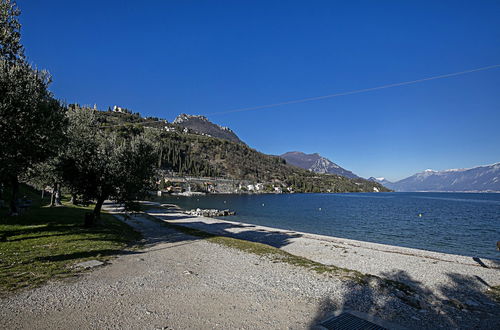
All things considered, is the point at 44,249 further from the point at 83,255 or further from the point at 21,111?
the point at 21,111

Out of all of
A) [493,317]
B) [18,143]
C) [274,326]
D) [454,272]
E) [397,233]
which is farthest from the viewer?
[397,233]

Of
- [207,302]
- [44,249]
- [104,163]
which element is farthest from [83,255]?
[104,163]

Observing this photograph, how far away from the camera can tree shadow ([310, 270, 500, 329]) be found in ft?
25.7

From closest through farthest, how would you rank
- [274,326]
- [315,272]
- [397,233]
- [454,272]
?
1. [274,326]
2. [315,272]
3. [454,272]
4. [397,233]

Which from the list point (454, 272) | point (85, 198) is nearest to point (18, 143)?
point (85, 198)

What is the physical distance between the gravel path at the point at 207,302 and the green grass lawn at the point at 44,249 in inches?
46.8

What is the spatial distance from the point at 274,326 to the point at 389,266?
14497 mm

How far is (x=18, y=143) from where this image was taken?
15078mm

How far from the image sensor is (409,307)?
876 cm

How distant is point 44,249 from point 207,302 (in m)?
10.1

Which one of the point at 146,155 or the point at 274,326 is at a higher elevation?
the point at 146,155

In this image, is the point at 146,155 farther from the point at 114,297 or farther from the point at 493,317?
the point at 493,317

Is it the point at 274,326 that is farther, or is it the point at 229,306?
the point at 229,306

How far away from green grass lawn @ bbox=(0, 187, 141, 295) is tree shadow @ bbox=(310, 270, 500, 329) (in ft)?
31.3
